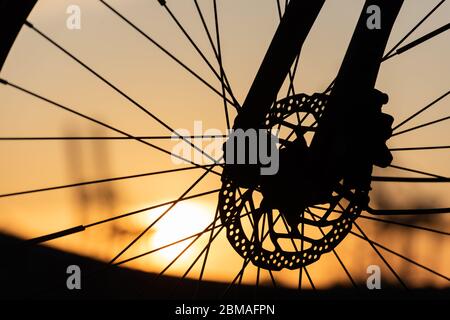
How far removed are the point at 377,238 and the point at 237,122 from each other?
220cm

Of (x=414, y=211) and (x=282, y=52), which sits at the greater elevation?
(x=282, y=52)

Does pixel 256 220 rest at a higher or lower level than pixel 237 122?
lower

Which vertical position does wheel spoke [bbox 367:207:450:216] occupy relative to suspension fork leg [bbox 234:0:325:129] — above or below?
below

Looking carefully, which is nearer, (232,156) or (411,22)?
(232,156)

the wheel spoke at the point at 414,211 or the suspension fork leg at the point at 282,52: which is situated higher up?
the suspension fork leg at the point at 282,52

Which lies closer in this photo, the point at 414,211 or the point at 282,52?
the point at 282,52
